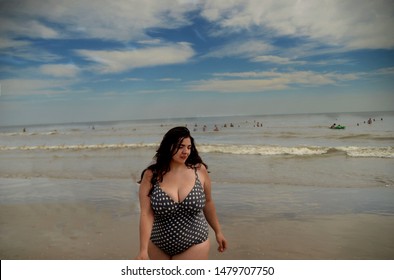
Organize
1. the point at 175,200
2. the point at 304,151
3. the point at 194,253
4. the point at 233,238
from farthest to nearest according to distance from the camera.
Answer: the point at 304,151
the point at 233,238
the point at 194,253
the point at 175,200

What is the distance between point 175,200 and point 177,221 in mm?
117

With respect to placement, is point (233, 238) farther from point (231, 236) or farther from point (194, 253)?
point (194, 253)

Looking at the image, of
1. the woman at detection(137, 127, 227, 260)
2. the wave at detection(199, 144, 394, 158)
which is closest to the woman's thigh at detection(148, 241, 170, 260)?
the woman at detection(137, 127, 227, 260)

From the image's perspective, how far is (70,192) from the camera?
5207mm

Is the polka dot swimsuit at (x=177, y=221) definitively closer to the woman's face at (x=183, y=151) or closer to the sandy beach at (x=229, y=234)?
the woman's face at (x=183, y=151)

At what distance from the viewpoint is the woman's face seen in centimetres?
186

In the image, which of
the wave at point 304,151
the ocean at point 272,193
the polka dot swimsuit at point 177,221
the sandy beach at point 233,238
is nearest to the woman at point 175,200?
the polka dot swimsuit at point 177,221

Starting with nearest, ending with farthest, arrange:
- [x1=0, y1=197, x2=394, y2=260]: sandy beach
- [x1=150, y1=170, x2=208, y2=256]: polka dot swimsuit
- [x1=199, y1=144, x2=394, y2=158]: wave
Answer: [x1=150, y1=170, x2=208, y2=256]: polka dot swimsuit
[x1=0, y1=197, x2=394, y2=260]: sandy beach
[x1=199, y1=144, x2=394, y2=158]: wave

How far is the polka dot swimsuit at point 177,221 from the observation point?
5.94 ft

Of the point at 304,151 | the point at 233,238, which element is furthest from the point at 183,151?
the point at 304,151

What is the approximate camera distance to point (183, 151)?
6.13 ft

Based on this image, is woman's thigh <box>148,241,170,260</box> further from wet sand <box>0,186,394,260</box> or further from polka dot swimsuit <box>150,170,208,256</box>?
wet sand <box>0,186,394,260</box>

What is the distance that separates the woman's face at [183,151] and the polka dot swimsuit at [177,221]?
0.44 ft
